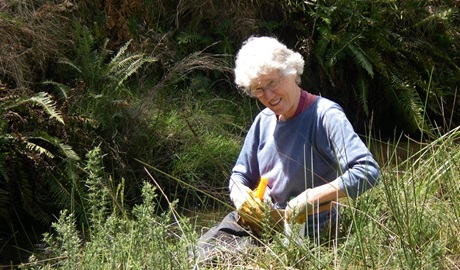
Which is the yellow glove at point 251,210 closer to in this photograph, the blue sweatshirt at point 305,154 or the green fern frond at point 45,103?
the blue sweatshirt at point 305,154

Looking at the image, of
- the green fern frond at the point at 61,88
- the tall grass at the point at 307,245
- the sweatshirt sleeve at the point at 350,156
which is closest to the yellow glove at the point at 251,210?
the tall grass at the point at 307,245

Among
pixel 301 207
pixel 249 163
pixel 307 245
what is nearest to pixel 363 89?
pixel 249 163

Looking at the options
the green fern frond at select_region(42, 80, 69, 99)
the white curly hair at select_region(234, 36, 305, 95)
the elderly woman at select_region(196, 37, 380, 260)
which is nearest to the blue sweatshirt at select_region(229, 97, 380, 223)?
the elderly woman at select_region(196, 37, 380, 260)

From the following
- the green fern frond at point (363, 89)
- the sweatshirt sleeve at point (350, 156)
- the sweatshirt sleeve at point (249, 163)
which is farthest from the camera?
the green fern frond at point (363, 89)

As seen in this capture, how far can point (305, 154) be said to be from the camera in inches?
134

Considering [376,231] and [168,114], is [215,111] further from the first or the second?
[376,231]

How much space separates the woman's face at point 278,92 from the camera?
11.2 feet

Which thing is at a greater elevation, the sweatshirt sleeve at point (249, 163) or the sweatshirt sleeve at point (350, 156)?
the sweatshirt sleeve at point (350, 156)

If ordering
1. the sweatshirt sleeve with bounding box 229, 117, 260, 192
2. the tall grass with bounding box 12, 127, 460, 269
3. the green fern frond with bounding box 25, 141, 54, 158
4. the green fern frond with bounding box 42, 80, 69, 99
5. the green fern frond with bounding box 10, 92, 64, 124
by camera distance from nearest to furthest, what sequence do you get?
the tall grass with bounding box 12, 127, 460, 269 < the sweatshirt sleeve with bounding box 229, 117, 260, 192 < the green fern frond with bounding box 25, 141, 54, 158 < the green fern frond with bounding box 10, 92, 64, 124 < the green fern frond with bounding box 42, 80, 69, 99

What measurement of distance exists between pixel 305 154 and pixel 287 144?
124 mm

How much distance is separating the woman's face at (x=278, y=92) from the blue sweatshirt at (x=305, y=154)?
0.23 feet

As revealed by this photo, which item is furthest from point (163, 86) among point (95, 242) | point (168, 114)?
point (95, 242)

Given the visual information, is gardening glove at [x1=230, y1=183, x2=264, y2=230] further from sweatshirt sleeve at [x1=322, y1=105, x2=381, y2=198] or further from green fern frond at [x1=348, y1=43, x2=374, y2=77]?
green fern frond at [x1=348, y1=43, x2=374, y2=77]

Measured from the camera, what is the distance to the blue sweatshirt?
313cm
